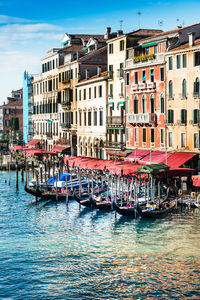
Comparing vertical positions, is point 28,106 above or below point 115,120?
above

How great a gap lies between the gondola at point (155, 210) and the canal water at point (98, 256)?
620mm

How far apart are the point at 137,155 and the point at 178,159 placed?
25.7 ft

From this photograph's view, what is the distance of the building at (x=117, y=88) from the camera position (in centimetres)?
5933

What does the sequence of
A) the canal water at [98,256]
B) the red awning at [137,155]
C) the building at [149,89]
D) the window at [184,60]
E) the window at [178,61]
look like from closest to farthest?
the canal water at [98,256] → the window at [184,60] → the window at [178,61] → the building at [149,89] → the red awning at [137,155]

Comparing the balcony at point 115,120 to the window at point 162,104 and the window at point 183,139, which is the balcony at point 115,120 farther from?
the window at point 183,139

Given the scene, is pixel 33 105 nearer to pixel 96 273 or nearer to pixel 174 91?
pixel 174 91

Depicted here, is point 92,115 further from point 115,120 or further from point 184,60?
point 184,60

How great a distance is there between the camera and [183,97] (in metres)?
48.5

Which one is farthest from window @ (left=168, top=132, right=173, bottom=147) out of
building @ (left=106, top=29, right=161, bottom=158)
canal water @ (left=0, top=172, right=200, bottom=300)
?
canal water @ (left=0, top=172, right=200, bottom=300)

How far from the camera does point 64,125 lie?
7969 centimetres

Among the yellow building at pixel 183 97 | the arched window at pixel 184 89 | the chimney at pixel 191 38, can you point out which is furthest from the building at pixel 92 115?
the chimney at pixel 191 38

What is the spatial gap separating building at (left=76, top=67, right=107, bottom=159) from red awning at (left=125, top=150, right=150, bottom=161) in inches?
368

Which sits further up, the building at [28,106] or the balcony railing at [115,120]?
the building at [28,106]

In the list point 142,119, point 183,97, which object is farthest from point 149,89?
point 183,97
